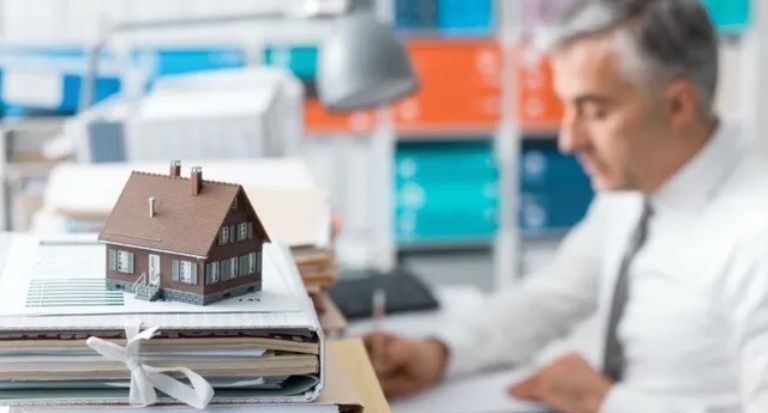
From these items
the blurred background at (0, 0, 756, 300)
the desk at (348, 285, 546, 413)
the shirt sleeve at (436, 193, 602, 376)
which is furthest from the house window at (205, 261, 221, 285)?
the blurred background at (0, 0, 756, 300)

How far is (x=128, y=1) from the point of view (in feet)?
11.9

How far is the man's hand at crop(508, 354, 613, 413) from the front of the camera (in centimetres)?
178

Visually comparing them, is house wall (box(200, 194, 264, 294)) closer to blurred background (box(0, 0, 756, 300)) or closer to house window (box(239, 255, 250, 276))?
house window (box(239, 255, 250, 276))

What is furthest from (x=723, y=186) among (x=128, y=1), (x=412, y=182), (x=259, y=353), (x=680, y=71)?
(x=128, y=1)

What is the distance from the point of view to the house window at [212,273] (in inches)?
35.1

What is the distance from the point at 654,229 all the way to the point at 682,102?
0.69 feet

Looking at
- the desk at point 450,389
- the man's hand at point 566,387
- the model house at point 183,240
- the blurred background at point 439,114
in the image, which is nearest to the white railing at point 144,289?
the model house at point 183,240

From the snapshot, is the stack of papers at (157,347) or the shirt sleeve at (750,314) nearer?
the stack of papers at (157,347)

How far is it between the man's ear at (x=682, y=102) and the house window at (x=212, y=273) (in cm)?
115

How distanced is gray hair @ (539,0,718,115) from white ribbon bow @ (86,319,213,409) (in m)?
1.19

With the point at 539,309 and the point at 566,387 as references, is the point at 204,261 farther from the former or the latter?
the point at 539,309

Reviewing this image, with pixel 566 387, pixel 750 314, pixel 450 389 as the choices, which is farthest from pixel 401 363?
pixel 750 314

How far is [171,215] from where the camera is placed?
92cm

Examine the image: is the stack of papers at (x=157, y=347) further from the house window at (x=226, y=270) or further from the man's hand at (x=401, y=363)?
the man's hand at (x=401, y=363)
